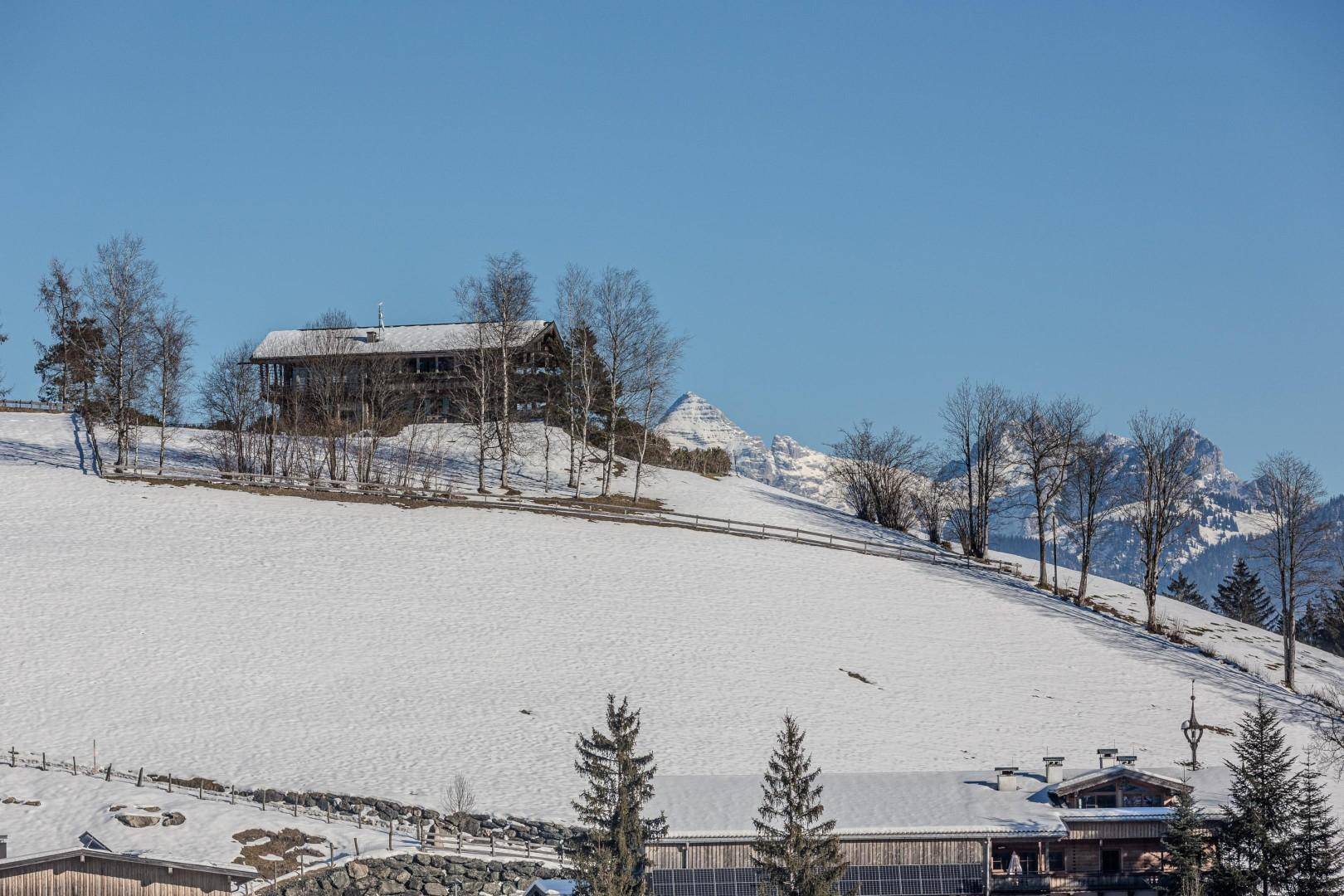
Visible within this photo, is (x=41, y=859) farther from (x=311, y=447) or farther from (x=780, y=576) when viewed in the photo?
(x=311, y=447)

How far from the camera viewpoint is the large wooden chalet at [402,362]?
85.6 metres

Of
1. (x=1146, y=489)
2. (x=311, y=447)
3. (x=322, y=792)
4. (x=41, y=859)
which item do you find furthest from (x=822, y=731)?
(x=311, y=447)

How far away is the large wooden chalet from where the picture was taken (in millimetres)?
85625

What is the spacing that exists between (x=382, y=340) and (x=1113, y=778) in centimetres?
6976

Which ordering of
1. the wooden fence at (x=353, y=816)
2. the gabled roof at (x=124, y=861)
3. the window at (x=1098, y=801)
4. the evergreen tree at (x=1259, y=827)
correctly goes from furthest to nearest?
the window at (x=1098, y=801) < the wooden fence at (x=353, y=816) < the evergreen tree at (x=1259, y=827) < the gabled roof at (x=124, y=861)

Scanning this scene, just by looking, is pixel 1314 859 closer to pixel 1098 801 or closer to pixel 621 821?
pixel 1098 801

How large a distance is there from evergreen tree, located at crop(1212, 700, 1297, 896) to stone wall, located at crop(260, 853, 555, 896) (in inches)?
673

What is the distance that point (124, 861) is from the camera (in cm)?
2841

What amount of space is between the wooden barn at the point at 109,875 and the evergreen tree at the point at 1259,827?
75.9 feet

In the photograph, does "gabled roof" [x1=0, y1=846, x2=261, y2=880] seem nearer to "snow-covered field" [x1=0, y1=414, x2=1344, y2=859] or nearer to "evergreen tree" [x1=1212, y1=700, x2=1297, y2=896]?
"snow-covered field" [x1=0, y1=414, x2=1344, y2=859]

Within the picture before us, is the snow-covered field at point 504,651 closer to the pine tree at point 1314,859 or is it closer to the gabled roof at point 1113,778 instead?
the gabled roof at point 1113,778

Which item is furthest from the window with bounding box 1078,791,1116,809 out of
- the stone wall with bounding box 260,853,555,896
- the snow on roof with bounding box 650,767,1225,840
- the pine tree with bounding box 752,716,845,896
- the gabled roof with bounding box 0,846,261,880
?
the gabled roof with bounding box 0,846,261,880

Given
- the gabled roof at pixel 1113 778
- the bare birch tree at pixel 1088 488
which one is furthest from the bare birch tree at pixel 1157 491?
the gabled roof at pixel 1113 778

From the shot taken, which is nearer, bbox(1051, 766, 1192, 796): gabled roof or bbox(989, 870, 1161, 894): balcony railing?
bbox(989, 870, 1161, 894): balcony railing
